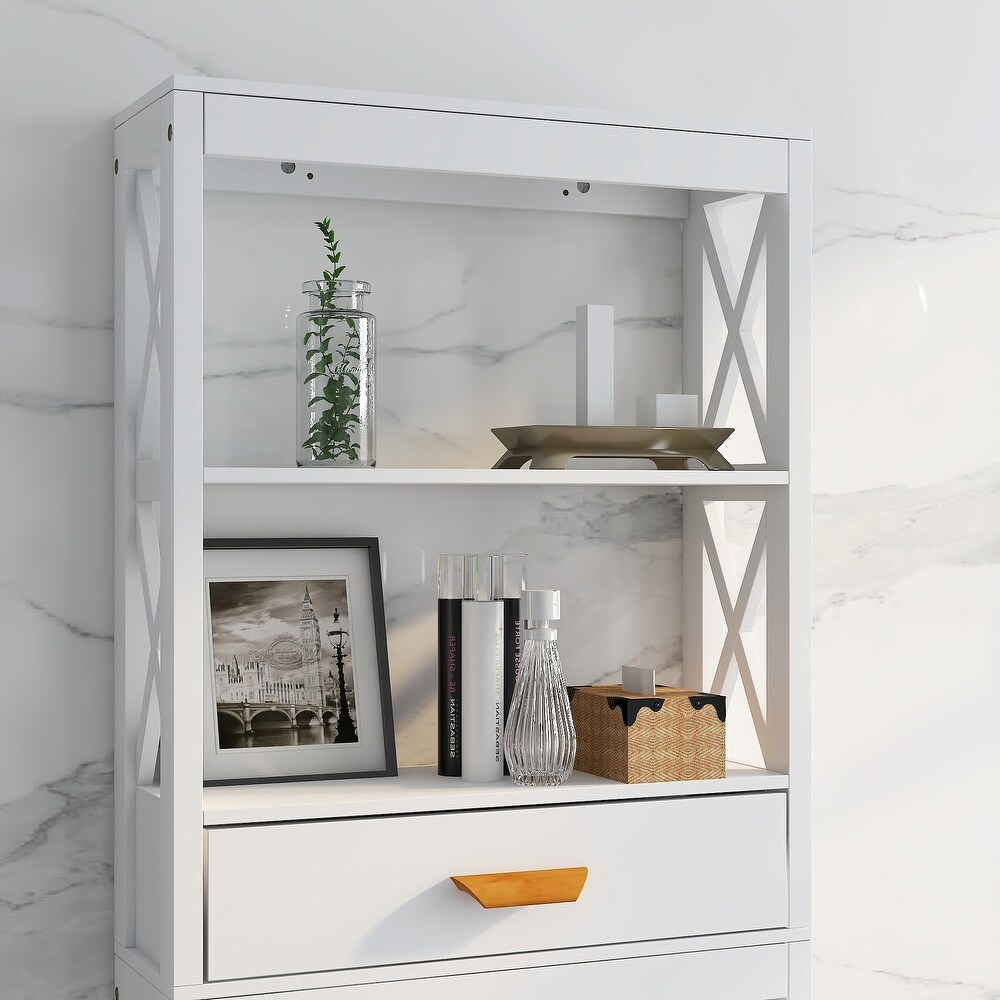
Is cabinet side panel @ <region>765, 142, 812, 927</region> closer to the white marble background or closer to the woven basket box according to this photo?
the woven basket box

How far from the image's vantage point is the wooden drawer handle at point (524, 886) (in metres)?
1.08

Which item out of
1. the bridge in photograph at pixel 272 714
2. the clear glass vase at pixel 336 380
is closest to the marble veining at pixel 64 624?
the bridge in photograph at pixel 272 714

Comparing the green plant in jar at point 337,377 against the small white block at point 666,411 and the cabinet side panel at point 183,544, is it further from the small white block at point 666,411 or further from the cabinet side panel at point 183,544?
the small white block at point 666,411

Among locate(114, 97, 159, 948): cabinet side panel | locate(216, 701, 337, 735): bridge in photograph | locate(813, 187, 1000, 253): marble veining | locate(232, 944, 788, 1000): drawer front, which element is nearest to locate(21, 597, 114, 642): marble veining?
locate(114, 97, 159, 948): cabinet side panel

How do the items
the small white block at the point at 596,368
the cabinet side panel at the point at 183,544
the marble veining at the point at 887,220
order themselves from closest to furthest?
the cabinet side panel at the point at 183,544
the small white block at the point at 596,368
the marble veining at the point at 887,220

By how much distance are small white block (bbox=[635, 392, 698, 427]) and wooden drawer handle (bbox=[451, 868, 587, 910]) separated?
449mm

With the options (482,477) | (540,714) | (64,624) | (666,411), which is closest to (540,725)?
(540,714)

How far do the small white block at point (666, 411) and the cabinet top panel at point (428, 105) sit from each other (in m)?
0.26

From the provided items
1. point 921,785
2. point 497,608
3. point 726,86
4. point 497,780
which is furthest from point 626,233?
point 921,785

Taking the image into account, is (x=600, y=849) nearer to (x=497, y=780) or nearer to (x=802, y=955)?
(x=497, y=780)

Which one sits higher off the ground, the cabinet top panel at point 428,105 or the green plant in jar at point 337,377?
the cabinet top panel at point 428,105

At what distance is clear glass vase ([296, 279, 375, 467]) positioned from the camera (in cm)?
119

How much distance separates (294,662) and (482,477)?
0.88 ft

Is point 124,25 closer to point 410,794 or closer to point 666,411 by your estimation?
point 666,411
